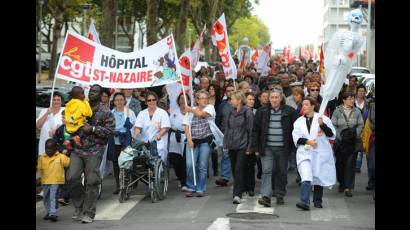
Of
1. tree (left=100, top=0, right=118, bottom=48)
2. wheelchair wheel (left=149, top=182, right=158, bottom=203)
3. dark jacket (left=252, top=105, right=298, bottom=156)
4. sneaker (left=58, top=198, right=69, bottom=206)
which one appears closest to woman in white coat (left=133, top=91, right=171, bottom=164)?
wheelchair wheel (left=149, top=182, right=158, bottom=203)

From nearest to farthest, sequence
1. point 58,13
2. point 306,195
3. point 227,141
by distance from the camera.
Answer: point 306,195 < point 227,141 < point 58,13

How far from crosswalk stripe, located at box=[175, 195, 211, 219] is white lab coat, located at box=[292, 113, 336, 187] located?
60.9 inches

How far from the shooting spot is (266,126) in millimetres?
13562

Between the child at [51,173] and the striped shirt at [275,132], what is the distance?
2950mm

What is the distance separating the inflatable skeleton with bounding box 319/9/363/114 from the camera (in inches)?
516

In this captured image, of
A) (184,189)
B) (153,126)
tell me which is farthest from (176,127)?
(184,189)

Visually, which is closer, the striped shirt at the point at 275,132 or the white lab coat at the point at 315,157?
the white lab coat at the point at 315,157

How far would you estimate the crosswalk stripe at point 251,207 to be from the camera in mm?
13109

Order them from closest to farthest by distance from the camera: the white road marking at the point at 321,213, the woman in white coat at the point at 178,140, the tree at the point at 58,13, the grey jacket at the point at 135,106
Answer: the white road marking at the point at 321,213 → the woman in white coat at the point at 178,140 → the grey jacket at the point at 135,106 → the tree at the point at 58,13

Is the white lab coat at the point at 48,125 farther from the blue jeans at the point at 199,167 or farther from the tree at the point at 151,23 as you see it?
the tree at the point at 151,23

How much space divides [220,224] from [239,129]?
255 cm

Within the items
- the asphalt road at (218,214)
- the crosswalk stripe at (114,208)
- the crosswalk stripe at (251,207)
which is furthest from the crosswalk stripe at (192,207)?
the crosswalk stripe at (114,208)

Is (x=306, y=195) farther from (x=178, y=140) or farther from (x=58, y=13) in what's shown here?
(x=58, y=13)
